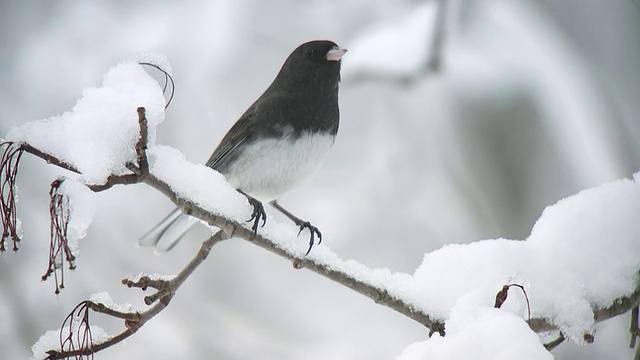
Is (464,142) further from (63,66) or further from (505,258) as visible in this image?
(63,66)

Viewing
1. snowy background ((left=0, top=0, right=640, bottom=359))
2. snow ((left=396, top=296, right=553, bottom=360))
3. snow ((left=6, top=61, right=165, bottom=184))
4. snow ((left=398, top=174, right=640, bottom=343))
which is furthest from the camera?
snowy background ((left=0, top=0, right=640, bottom=359))

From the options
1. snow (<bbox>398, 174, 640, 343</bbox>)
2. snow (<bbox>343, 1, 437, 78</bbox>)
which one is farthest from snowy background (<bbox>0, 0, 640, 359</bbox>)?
snow (<bbox>398, 174, 640, 343</bbox>)

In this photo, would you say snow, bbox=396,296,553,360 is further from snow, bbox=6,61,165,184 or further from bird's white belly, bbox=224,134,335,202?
bird's white belly, bbox=224,134,335,202

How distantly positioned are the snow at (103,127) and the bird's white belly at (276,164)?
837 mm

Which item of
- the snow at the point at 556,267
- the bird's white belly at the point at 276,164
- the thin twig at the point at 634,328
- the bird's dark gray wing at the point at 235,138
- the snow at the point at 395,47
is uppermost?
the snow at the point at 395,47

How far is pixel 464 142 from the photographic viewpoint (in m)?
2.20

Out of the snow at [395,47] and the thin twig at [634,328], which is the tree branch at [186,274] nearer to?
the thin twig at [634,328]

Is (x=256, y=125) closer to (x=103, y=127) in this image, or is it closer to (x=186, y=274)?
(x=186, y=274)

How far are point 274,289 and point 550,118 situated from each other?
1289 mm

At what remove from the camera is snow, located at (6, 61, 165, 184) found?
854 millimetres

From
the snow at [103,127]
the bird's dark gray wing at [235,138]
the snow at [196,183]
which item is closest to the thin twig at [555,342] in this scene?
the snow at [196,183]

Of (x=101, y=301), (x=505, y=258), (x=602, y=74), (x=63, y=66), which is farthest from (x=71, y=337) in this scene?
(x=63, y=66)

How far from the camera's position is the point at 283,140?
1773mm

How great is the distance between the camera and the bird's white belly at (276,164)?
5.82ft
